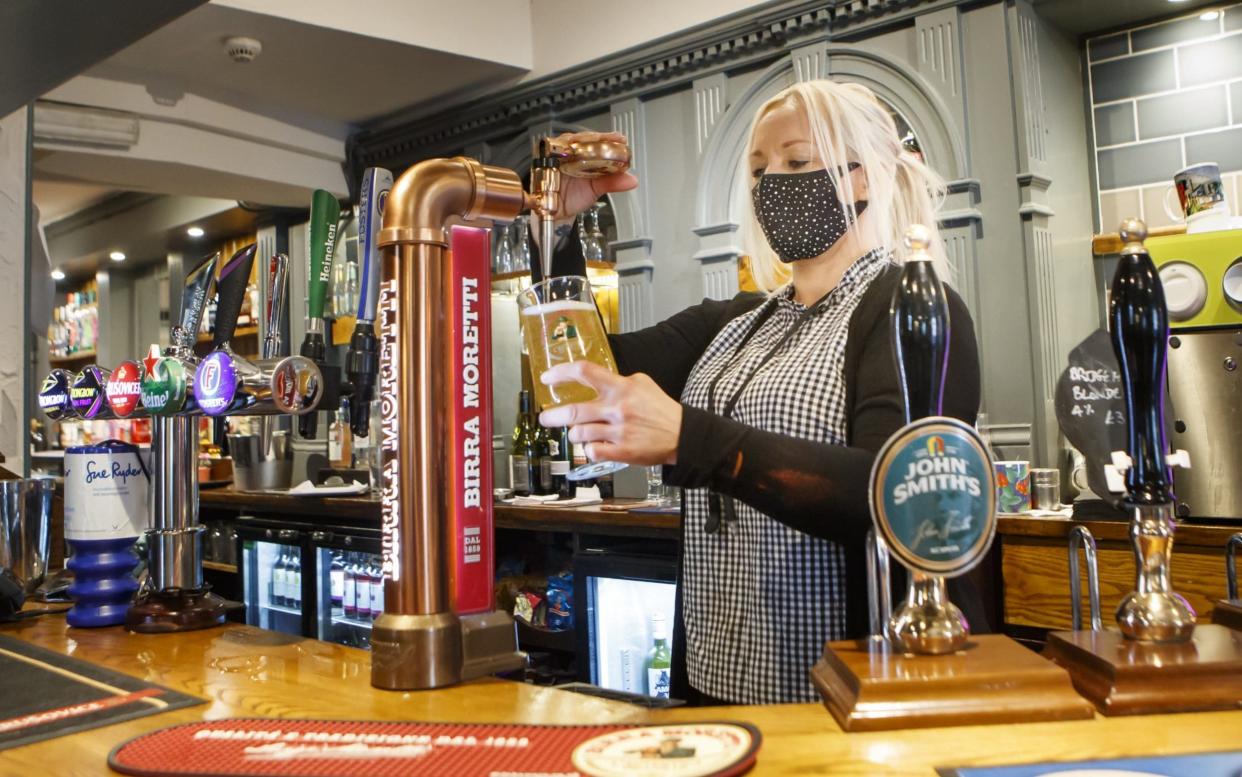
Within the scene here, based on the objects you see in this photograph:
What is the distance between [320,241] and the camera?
54.7 inches

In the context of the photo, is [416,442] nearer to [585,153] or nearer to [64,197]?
[585,153]

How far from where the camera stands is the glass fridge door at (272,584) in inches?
152

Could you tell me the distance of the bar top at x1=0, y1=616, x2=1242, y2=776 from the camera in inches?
25.8

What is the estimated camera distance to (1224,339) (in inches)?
89.9

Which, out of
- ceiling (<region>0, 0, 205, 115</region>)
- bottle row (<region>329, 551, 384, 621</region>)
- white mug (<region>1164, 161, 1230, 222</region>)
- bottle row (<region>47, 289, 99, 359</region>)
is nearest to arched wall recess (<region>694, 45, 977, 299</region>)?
white mug (<region>1164, 161, 1230, 222</region>)

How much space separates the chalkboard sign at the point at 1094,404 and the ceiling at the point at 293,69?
124 inches

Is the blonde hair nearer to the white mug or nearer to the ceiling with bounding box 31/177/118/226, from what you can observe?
the white mug

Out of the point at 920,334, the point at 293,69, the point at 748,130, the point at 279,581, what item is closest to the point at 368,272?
the point at 920,334

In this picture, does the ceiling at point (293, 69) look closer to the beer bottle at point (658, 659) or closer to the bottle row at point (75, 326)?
the beer bottle at point (658, 659)

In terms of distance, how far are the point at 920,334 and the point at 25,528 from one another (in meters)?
1.43

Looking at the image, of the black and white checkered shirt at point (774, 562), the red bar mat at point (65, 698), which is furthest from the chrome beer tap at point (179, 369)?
the black and white checkered shirt at point (774, 562)

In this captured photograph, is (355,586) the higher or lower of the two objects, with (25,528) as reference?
lower

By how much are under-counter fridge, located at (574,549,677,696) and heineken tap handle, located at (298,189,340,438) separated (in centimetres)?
145

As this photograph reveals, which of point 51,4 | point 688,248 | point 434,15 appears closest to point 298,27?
point 434,15
